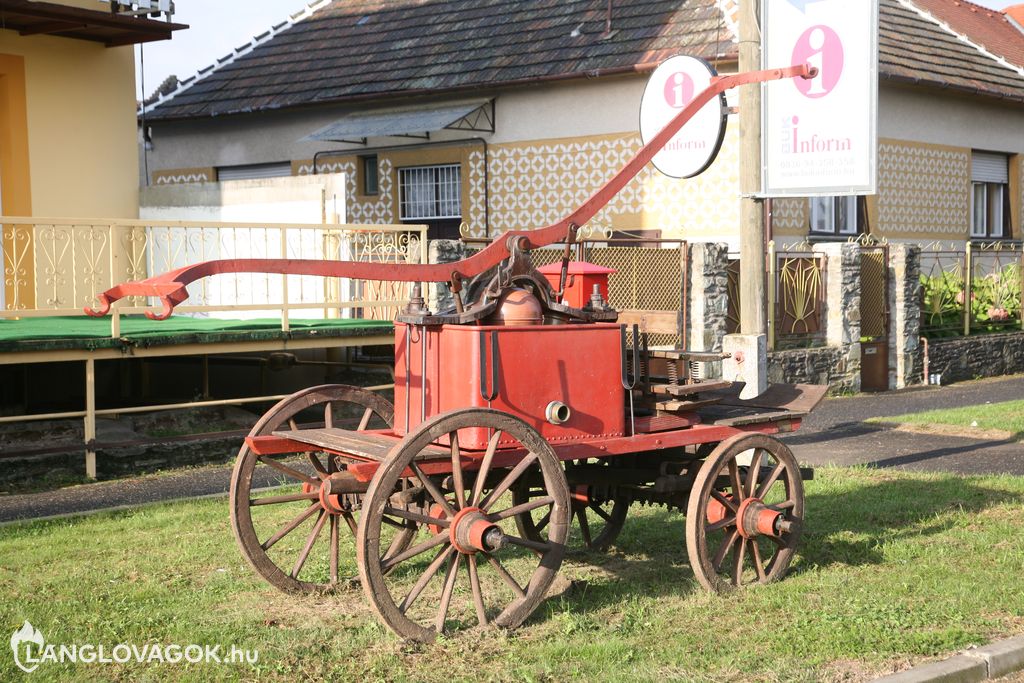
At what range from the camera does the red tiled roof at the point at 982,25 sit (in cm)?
2553

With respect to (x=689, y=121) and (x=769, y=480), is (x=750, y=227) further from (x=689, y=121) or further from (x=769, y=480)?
(x=769, y=480)

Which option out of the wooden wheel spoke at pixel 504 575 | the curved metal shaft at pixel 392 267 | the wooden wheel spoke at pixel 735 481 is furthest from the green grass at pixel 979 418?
the wooden wheel spoke at pixel 504 575

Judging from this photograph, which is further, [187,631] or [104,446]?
[104,446]

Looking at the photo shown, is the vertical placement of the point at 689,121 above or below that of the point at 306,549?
above


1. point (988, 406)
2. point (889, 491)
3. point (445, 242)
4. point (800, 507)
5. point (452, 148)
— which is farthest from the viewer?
point (452, 148)

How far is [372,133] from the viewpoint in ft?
69.0

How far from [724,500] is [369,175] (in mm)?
17188

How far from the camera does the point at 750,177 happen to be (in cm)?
1021

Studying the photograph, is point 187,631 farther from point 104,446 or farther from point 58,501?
point 104,446

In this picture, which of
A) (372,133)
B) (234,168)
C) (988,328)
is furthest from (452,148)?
(988,328)

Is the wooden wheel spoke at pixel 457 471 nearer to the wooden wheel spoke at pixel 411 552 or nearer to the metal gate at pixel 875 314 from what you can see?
the wooden wheel spoke at pixel 411 552

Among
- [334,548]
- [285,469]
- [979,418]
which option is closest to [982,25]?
[979,418]

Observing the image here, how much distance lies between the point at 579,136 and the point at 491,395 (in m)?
14.6

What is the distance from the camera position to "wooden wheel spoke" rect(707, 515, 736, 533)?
6.77 metres
